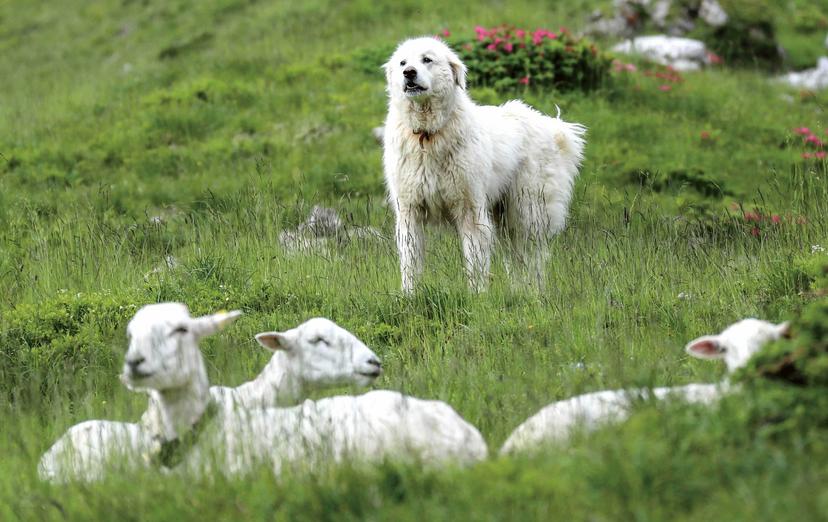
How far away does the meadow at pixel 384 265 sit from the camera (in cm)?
399

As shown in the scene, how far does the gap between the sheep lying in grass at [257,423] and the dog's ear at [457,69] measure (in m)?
4.81

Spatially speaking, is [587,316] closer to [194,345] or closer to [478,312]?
[478,312]

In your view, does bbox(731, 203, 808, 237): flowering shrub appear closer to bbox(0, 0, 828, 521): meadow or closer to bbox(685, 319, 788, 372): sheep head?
bbox(0, 0, 828, 521): meadow

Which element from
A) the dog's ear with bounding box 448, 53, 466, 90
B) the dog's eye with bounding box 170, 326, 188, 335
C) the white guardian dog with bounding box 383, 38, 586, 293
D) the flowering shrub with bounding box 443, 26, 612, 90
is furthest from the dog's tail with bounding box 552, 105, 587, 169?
the dog's eye with bounding box 170, 326, 188, 335

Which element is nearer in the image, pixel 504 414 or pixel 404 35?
pixel 504 414

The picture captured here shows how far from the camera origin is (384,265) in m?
8.84

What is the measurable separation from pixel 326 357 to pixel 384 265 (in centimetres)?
346

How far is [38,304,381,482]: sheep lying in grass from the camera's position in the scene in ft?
16.2

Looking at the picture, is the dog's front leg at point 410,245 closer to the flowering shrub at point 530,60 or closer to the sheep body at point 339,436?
the sheep body at point 339,436

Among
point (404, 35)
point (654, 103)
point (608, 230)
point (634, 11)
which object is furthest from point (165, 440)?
point (634, 11)

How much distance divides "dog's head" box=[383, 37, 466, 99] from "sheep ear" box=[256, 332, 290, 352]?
12.8ft

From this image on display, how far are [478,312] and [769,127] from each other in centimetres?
862

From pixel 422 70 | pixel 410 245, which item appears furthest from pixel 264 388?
pixel 422 70

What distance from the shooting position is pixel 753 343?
4852 mm
